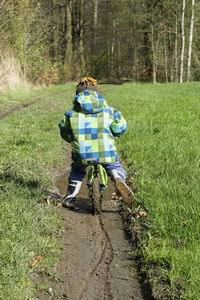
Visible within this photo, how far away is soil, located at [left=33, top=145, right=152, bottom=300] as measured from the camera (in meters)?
2.36

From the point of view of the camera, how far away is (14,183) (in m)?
3.86

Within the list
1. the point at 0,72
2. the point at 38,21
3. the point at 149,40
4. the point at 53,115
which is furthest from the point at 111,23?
the point at 53,115

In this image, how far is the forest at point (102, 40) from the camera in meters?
18.2

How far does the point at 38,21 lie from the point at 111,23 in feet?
64.9

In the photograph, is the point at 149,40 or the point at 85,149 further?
the point at 149,40

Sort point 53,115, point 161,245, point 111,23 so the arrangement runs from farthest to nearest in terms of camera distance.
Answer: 1. point 111,23
2. point 53,115
3. point 161,245

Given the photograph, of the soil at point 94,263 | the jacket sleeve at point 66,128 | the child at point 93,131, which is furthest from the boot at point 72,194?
the jacket sleeve at point 66,128

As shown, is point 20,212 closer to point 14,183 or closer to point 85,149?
point 14,183

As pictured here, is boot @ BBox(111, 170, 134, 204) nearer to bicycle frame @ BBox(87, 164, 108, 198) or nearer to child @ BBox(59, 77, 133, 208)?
child @ BBox(59, 77, 133, 208)

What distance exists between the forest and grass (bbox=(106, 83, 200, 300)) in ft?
30.1

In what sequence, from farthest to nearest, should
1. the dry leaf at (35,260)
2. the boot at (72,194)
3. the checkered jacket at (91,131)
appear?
the boot at (72,194) < the checkered jacket at (91,131) < the dry leaf at (35,260)

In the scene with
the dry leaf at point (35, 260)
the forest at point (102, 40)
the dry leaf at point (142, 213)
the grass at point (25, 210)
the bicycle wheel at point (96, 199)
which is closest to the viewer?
the grass at point (25, 210)

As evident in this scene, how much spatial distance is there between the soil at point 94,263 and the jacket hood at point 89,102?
1.31m

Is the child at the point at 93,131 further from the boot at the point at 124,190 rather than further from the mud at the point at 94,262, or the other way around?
the mud at the point at 94,262
